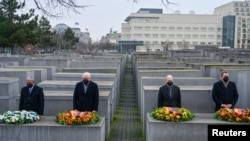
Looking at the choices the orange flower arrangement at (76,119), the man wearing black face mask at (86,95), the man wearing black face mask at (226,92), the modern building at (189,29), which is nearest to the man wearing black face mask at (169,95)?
the man wearing black face mask at (226,92)

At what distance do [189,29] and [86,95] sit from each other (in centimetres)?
15115

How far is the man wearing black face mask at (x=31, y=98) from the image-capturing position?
10.9 metres

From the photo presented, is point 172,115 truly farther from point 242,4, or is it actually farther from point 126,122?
point 242,4

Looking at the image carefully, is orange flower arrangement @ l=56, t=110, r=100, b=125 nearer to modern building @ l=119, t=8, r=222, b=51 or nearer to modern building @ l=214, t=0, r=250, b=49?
modern building @ l=119, t=8, r=222, b=51

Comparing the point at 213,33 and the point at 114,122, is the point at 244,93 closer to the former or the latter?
the point at 114,122

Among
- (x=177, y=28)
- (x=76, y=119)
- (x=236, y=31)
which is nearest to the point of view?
(x=76, y=119)

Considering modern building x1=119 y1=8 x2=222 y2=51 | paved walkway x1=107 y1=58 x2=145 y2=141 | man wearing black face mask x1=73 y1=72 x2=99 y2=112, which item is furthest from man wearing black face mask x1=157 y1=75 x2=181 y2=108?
modern building x1=119 y1=8 x2=222 y2=51

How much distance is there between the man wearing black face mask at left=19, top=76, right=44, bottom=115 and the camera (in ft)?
35.8

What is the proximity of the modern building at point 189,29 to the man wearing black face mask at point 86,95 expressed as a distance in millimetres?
141572

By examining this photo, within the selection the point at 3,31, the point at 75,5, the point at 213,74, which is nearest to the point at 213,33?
the point at 3,31

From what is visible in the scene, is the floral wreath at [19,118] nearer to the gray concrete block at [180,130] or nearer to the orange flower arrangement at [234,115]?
the gray concrete block at [180,130]

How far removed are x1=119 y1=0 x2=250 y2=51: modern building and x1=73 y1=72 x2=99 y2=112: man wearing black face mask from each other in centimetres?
14157

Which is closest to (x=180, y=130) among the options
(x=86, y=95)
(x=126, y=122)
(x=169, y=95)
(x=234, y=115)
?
(x=234, y=115)

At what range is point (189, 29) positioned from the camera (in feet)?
522
